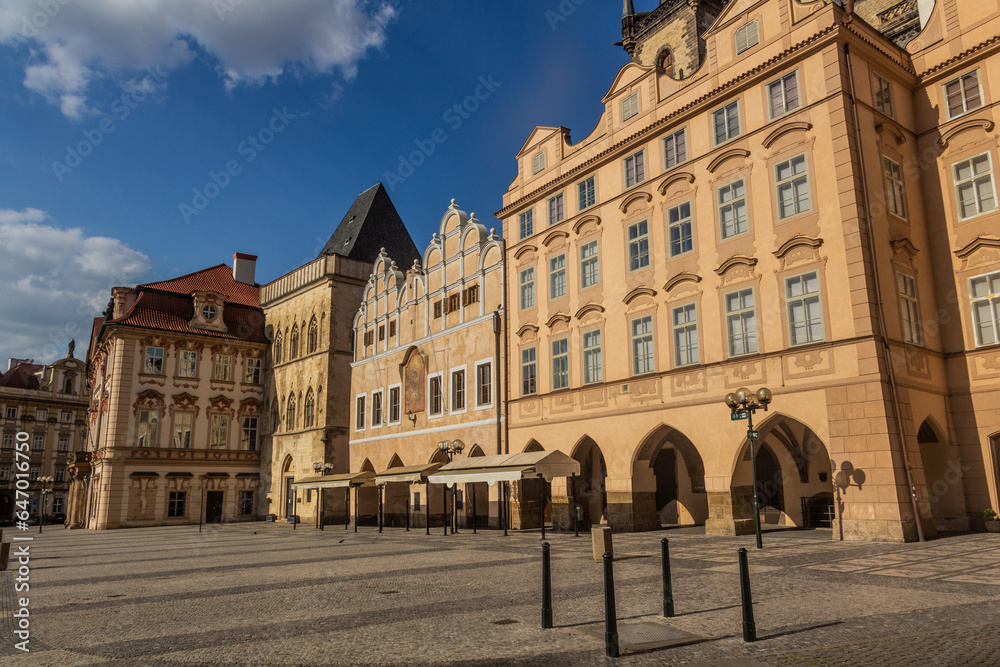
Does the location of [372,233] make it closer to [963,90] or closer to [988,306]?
[963,90]

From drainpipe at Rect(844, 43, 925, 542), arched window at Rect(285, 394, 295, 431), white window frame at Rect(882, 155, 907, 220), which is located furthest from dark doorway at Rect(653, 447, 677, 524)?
arched window at Rect(285, 394, 295, 431)

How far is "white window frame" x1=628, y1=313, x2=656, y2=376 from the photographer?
2356 centimetres

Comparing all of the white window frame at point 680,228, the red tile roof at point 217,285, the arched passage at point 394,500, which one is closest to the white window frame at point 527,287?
the white window frame at point 680,228

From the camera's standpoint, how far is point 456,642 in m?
7.87

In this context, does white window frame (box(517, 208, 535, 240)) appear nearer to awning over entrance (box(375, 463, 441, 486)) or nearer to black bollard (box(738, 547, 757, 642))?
awning over entrance (box(375, 463, 441, 486))

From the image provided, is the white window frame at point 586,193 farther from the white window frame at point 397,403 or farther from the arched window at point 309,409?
the arched window at point 309,409

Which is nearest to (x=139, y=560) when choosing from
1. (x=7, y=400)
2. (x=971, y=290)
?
(x=971, y=290)

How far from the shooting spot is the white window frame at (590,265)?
26.3m

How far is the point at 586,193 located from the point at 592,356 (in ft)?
20.9

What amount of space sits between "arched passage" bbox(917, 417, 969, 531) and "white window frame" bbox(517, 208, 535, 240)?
16043 millimetres

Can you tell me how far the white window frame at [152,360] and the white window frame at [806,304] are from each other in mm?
41046

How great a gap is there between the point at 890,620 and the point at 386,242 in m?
44.3

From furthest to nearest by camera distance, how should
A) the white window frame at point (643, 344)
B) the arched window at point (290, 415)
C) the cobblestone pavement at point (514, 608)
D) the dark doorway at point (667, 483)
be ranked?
the arched window at point (290, 415), the dark doorway at point (667, 483), the white window frame at point (643, 344), the cobblestone pavement at point (514, 608)

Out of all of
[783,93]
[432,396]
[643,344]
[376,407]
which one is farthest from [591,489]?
[783,93]
